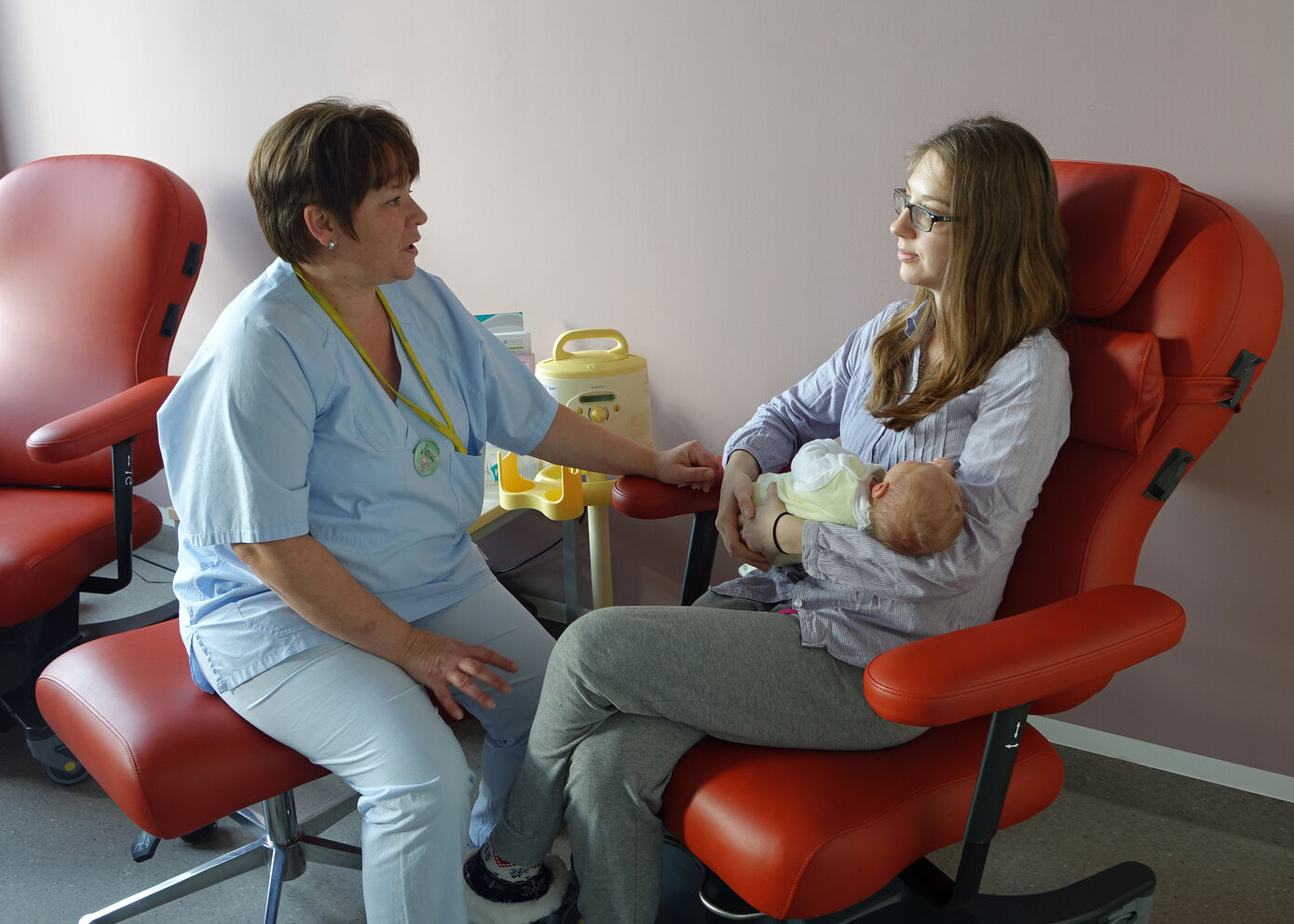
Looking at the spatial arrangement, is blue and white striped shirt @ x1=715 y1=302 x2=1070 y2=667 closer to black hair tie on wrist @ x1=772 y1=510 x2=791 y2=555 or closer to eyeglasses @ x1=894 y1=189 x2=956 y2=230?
black hair tie on wrist @ x1=772 y1=510 x2=791 y2=555

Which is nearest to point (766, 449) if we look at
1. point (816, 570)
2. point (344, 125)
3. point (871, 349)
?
point (871, 349)

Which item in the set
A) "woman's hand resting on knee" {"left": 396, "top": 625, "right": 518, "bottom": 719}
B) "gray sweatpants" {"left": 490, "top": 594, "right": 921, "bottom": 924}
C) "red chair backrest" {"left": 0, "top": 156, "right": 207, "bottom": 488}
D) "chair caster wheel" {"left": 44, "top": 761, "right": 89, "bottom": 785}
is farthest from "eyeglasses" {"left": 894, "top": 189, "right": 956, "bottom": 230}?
"chair caster wheel" {"left": 44, "top": 761, "right": 89, "bottom": 785}

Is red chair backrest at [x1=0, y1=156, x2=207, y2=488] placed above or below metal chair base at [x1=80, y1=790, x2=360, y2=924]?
above

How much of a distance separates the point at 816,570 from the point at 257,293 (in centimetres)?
88

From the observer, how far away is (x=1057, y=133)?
1.70 metres

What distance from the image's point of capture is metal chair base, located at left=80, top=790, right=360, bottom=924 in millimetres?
1637

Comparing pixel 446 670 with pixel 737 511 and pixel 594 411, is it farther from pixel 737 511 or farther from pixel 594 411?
pixel 594 411

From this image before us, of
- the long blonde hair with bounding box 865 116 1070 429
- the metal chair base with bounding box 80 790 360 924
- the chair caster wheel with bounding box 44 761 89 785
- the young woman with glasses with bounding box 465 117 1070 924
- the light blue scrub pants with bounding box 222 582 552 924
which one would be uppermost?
the long blonde hair with bounding box 865 116 1070 429

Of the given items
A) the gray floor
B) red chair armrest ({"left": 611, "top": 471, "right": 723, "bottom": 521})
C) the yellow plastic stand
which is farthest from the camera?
the yellow plastic stand

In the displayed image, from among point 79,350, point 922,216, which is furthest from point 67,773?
point 922,216

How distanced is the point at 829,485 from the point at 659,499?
321 mm

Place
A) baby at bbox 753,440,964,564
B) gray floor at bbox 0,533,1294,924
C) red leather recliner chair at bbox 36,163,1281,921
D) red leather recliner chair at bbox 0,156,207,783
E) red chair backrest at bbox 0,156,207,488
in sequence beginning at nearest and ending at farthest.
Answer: red leather recliner chair at bbox 36,163,1281,921 < baby at bbox 753,440,964,564 < gray floor at bbox 0,533,1294,924 < red leather recliner chair at bbox 0,156,207,783 < red chair backrest at bbox 0,156,207,488

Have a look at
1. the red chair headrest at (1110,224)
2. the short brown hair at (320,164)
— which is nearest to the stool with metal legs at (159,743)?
the short brown hair at (320,164)

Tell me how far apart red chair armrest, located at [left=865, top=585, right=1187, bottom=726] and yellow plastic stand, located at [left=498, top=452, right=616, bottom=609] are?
0.93 meters
